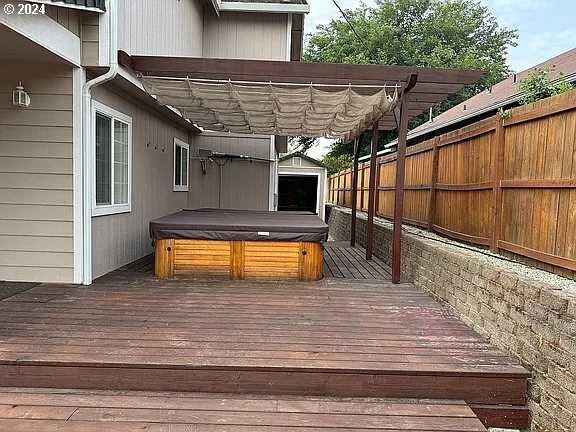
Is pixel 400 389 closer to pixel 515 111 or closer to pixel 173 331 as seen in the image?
pixel 173 331

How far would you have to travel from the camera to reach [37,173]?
4.47 meters

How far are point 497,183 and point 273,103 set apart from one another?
2841 mm

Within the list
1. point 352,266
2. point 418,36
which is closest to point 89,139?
point 352,266

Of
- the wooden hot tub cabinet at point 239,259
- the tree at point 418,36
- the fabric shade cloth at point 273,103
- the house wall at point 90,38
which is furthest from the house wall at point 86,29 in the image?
the tree at point 418,36

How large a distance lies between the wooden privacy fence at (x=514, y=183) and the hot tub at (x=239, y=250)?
158 centimetres

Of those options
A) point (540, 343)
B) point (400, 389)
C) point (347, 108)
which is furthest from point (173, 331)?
point (347, 108)

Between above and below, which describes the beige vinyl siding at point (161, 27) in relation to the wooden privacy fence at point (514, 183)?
above

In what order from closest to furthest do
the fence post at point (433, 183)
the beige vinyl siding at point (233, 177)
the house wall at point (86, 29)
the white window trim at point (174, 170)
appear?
1. the house wall at point (86, 29)
2. the fence post at point (433, 183)
3. the white window trim at point (174, 170)
4. the beige vinyl siding at point (233, 177)

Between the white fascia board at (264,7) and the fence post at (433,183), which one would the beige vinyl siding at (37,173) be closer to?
the fence post at (433,183)

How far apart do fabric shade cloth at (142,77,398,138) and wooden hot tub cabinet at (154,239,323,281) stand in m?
1.67

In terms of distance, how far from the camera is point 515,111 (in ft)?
11.8

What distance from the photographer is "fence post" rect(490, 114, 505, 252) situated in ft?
12.3

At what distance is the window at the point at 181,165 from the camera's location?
326 inches

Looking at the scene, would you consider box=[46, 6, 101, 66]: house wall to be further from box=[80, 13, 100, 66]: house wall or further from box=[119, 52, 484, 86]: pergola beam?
box=[119, 52, 484, 86]: pergola beam
